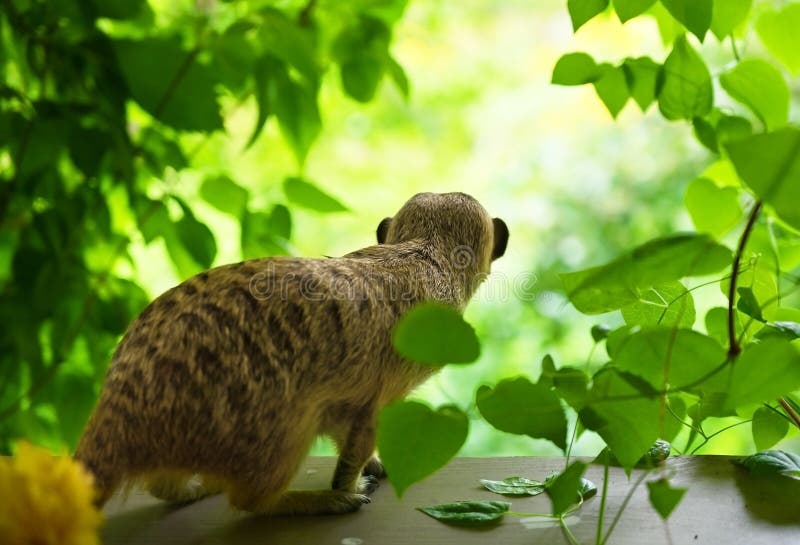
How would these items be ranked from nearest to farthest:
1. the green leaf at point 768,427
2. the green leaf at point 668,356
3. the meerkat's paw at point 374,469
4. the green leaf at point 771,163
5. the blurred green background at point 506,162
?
the green leaf at point 771,163
the green leaf at point 668,356
the green leaf at point 768,427
the meerkat's paw at point 374,469
the blurred green background at point 506,162

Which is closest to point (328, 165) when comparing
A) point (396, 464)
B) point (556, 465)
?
point (556, 465)

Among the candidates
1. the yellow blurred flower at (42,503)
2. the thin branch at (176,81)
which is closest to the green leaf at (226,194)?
the thin branch at (176,81)

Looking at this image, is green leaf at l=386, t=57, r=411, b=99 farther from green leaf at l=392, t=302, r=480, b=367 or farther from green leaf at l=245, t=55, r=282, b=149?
green leaf at l=392, t=302, r=480, b=367

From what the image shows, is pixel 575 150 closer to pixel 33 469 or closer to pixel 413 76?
pixel 413 76

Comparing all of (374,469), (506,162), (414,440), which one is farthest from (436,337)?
(506,162)

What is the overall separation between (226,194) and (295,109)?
142 mm

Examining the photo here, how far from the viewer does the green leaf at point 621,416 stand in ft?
1.94

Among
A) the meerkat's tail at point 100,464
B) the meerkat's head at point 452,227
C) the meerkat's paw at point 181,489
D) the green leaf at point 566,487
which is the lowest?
the meerkat's paw at point 181,489

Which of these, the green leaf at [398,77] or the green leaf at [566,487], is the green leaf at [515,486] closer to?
the green leaf at [566,487]

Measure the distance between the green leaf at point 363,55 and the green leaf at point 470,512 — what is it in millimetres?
572

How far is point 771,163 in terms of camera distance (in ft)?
1.54

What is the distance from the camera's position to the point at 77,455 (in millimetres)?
688

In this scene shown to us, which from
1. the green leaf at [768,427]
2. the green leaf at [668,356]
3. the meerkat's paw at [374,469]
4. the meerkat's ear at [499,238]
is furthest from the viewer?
the meerkat's ear at [499,238]

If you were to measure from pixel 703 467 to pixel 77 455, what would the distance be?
0.60 metres
